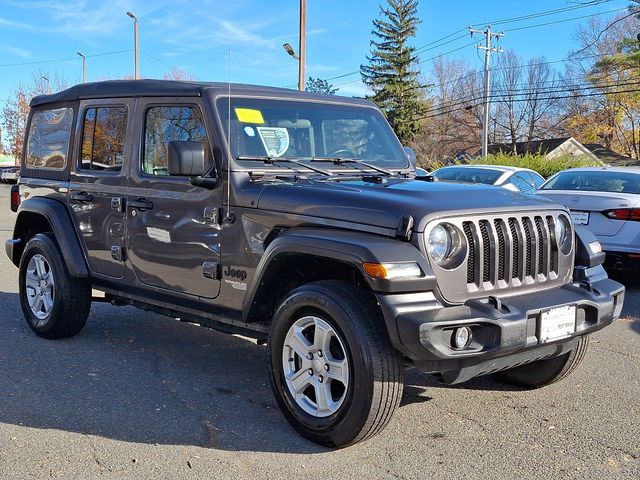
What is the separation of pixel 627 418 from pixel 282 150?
2.70m

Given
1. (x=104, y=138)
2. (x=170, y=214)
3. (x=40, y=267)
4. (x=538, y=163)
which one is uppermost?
(x=538, y=163)

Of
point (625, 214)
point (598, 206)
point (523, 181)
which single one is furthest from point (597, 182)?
point (523, 181)

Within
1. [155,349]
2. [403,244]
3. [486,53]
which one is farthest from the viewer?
[486,53]

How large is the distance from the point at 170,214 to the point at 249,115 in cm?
83

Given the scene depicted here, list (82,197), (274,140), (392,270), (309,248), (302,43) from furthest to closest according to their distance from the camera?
(302,43) < (82,197) < (274,140) < (309,248) < (392,270)

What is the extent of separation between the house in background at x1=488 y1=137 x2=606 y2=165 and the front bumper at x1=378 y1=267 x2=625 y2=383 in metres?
42.3

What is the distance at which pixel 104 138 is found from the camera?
5.38 m

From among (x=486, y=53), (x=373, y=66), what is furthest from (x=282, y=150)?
(x=373, y=66)

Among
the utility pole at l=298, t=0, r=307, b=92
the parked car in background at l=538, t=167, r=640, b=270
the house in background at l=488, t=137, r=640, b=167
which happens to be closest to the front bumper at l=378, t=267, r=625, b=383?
the parked car in background at l=538, t=167, r=640, b=270

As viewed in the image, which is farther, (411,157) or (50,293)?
(50,293)

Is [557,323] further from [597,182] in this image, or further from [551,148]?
[551,148]

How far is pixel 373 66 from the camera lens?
193ft

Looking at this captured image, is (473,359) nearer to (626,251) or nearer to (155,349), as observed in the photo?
(155,349)

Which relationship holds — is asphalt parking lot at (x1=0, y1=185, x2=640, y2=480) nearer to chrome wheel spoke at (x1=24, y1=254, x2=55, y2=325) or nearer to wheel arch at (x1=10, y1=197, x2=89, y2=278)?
chrome wheel spoke at (x1=24, y1=254, x2=55, y2=325)
